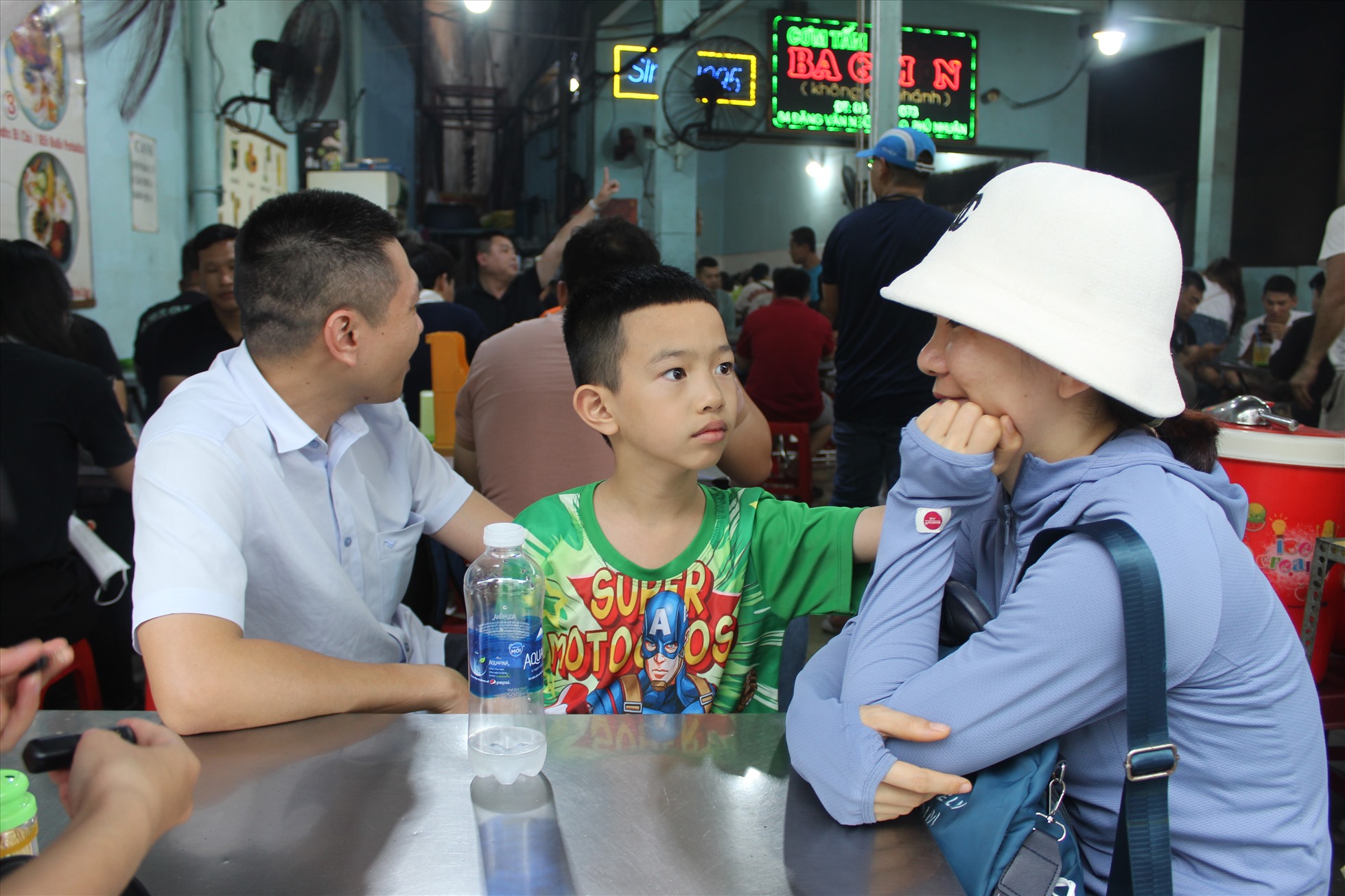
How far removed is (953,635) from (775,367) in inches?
189

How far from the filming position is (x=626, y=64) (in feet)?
29.5

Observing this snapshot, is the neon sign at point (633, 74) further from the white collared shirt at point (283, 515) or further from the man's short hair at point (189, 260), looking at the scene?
the white collared shirt at point (283, 515)

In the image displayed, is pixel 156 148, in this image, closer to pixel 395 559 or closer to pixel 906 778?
pixel 395 559

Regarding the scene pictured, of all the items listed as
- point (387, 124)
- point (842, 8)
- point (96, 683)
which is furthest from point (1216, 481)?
point (387, 124)

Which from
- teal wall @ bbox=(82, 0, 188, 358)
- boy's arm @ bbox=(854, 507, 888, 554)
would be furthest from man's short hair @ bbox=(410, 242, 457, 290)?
boy's arm @ bbox=(854, 507, 888, 554)

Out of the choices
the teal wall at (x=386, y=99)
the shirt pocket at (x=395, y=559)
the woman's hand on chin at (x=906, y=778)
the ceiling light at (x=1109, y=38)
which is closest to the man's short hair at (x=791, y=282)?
the ceiling light at (x=1109, y=38)

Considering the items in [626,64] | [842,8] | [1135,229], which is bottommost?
[1135,229]

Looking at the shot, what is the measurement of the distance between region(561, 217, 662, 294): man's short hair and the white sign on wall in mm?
3781

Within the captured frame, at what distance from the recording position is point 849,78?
7559 millimetres

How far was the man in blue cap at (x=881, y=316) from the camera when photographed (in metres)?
3.69

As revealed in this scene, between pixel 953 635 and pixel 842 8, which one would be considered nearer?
pixel 953 635

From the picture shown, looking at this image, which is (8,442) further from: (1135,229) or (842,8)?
(842,8)

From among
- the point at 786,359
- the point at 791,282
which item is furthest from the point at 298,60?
the point at 786,359

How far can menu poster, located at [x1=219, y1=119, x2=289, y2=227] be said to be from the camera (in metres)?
6.64
